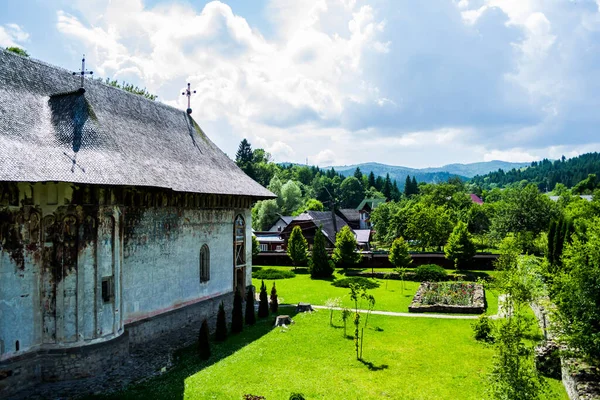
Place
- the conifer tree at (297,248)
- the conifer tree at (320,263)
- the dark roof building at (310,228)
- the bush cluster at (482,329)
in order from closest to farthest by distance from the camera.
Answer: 1. the bush cluster at (482,329)
2. the conifer tree at (320,263)
3. the conifer tree at (297,248)
4. the dark roof building at (310,228)

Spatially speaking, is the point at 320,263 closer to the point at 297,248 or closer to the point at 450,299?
the point at 297,248

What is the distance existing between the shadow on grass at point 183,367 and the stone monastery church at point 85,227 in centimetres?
204

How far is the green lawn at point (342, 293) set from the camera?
2798cm

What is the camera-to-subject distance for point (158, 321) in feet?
66.1

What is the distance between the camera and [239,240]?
2764 centimetres

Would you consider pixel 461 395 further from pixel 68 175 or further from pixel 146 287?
pixel 68 175

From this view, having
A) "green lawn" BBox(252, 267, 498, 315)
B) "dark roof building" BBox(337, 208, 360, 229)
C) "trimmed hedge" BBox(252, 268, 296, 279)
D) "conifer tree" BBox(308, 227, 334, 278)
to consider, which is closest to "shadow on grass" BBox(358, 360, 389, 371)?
"green lawn" BBox(252, 267, 498, 315)

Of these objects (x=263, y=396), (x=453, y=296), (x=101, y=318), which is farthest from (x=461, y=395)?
(x=453, y=296)

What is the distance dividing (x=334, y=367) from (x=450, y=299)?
42.0 feet

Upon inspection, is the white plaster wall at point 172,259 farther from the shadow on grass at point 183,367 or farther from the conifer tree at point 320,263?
the conifer tree at point 320,263

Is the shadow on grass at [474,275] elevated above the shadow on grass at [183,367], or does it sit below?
above

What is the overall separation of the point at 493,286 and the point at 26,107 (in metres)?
20.5

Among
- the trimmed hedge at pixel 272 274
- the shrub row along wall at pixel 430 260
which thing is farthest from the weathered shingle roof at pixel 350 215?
the trimmed hedge at pixel 272 274

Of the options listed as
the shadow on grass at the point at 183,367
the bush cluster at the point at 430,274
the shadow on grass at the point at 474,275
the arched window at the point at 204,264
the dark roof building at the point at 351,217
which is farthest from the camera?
the dark roof building at the point at 351,217
